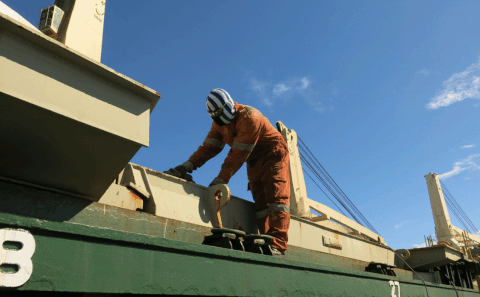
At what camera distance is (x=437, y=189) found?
72.8 ft

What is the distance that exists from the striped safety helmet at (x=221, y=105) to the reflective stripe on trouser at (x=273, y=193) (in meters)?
0.66

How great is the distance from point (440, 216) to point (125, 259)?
23.3 m

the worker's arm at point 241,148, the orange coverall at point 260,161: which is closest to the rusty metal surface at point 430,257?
the orange coverall at point 260,161

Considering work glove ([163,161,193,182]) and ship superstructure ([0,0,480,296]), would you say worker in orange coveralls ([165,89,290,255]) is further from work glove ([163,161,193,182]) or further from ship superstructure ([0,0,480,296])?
ship superstructure ([0,0,480,296])

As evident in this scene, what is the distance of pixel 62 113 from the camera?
1732mm

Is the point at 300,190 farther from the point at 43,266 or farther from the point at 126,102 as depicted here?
the point at 43,266

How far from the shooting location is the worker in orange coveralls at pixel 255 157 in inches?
150

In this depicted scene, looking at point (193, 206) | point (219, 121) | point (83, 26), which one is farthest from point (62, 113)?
point (219, 121)

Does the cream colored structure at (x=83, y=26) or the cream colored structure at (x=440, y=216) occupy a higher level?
the cream colored structure at (x=440, y=216)

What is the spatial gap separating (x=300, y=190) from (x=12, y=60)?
18.7 ft

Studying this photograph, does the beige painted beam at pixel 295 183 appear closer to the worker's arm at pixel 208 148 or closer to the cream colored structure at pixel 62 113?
the worker's arm at pixel 208 148

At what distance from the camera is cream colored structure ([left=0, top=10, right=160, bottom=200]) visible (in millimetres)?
1649

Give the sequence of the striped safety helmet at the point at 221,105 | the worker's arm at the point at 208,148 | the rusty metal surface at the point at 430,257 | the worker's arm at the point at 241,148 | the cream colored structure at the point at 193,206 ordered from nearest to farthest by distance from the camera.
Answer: the cream colored structure at the point at 193,206
the worker's arm at the point at 241,148
the striped safety helmet at the point at 221,105
the worker's arm at the point at 208,148
the rusty metal surface at the point at 430,257

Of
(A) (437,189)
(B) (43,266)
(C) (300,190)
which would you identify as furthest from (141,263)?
(A) (437,189)
